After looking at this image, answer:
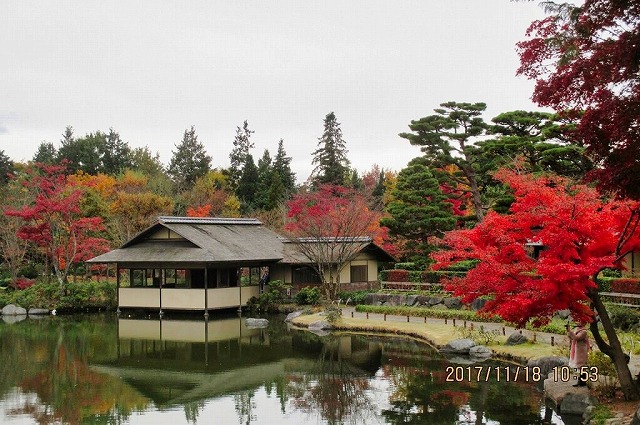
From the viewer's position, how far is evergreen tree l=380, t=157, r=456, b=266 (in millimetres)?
29500

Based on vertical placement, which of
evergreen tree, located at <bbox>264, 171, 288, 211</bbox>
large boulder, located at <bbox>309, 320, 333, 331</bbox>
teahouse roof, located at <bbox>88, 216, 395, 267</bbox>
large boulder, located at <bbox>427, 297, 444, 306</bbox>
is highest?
evergreen tree, located at <bbox>264, 171, 288, 211</bbox>

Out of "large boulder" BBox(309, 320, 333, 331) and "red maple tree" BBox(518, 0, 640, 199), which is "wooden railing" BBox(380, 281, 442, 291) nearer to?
"large boulder" BBox(309, 320, 333, 331)

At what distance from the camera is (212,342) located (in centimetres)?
2105

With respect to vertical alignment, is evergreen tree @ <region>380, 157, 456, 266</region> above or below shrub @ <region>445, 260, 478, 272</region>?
above

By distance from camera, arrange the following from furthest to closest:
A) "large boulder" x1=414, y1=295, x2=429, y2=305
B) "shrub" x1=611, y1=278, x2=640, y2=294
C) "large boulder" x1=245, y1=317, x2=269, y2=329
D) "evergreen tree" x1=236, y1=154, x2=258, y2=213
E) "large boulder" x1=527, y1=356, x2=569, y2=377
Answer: "evergreen tree" x1=236, y1=154, x2=258, y2=213, "large boulder" x1=414, y1=295, x2=429, y2=305, "large boulder" x1=245, y1=317, x2=269, y2=329, "shrub" x1=611, y1=278, x2=640, y2=294, "large boulder" x1=527, y1=356, x2=569, y2=377

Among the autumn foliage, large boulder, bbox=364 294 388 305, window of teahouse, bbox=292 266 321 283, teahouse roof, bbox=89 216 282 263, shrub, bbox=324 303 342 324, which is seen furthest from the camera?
window of teahouse, bbox=292 266 321 283

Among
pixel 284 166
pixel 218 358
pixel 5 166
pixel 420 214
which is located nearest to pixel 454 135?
pixel 420 214

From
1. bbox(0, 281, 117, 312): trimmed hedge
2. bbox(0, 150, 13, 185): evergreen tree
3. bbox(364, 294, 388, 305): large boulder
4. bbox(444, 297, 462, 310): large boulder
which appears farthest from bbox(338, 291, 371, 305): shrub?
bbox(0, 150, 13, 185): evergreen tree

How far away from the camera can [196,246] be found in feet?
91.7

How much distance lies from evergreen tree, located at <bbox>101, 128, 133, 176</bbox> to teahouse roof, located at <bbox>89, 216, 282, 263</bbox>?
28970mm

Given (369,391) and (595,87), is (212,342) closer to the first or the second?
(369,391)

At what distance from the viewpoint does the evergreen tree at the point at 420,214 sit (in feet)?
96.8

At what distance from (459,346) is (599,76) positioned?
11521mm

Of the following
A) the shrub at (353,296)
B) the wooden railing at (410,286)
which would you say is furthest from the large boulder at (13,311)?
the wooden railing at (410,286)
